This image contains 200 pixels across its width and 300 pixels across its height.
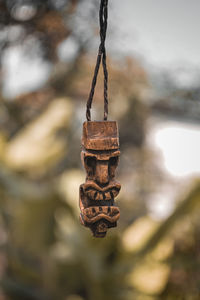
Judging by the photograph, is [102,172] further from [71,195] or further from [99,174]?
[71,195]

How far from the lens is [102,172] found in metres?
0.55

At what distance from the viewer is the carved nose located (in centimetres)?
55

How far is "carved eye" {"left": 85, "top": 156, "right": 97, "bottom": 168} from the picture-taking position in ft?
1.80

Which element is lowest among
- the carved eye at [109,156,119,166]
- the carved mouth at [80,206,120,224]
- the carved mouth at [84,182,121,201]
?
the carved mouth at [80,206,120,224]

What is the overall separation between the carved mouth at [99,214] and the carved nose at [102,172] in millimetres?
49

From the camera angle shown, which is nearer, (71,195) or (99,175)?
(99,175)

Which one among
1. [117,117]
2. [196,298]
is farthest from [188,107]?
[196,298]

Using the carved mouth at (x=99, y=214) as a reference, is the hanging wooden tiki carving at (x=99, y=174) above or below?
above

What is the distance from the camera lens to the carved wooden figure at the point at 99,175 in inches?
21.3

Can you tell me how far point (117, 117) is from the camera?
308 centimetres

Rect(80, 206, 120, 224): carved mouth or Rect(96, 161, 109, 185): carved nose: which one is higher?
Rect(96, 161, 109, 185): carved nose

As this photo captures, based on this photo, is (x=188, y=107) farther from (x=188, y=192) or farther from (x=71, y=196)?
(x=71, y=196)

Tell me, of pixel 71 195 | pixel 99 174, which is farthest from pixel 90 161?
pixel 71 195

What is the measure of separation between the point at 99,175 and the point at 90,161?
31 millimetres
